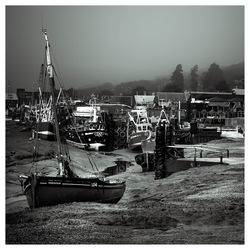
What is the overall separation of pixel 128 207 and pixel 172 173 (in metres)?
3.88

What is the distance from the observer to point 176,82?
26.2 feet

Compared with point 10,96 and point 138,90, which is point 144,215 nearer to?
point 138,90

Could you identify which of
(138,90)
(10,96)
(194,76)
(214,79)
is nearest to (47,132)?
(138,90)

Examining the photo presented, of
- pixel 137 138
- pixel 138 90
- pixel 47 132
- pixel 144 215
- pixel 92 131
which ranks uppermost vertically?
pixel 138 90

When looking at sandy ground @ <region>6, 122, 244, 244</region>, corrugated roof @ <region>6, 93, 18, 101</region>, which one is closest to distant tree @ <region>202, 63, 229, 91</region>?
sandy ground @ <region>6, 122, 244, 244</region>

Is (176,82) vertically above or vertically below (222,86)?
above

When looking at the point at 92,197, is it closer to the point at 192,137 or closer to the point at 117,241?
the point at 117,241

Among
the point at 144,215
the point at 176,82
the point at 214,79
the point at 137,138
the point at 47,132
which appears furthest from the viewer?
the point at 137,138

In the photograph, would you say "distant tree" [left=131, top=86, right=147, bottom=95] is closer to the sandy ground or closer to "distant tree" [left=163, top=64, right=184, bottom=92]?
"distant tree" [left=163, top=64, right=184, bottom=92]

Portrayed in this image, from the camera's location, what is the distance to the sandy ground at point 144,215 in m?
5.69

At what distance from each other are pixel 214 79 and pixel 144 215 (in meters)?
2.79

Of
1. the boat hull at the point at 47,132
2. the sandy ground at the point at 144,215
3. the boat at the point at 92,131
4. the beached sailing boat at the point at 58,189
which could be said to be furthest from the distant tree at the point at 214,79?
the boat at the point at 92,131

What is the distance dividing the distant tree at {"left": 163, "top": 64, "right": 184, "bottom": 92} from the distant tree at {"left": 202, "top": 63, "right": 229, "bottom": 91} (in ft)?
1.53

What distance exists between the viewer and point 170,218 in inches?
255
